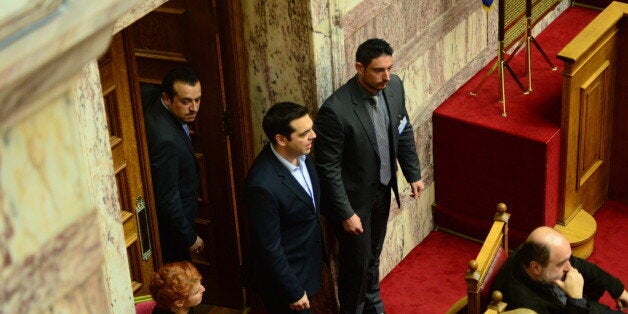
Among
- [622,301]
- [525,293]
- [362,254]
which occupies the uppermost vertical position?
[525,293]

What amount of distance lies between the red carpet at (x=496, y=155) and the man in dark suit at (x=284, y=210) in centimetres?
143

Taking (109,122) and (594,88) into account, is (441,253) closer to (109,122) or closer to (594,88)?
(594,88)

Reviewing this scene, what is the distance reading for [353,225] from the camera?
4551 millimetres

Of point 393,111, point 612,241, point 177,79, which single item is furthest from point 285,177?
point 612,241

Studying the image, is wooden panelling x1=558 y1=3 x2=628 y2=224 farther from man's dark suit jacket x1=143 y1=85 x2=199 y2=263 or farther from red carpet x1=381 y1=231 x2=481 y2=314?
man's dark suit jacket x1=143 y1=85 x2=199 y2=263

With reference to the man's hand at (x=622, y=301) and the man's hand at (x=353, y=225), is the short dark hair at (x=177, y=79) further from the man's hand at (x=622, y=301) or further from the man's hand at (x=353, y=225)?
the man's hand at (x=622, y=301)

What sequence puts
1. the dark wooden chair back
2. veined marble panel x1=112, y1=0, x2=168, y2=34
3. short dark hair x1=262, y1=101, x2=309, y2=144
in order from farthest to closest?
1. short dark hair x1=262, y1=101, x2=309, y2=144
2. the dark wooden chair back
3. veined marble panel x1=112, y1=0, x2=168, y2=34

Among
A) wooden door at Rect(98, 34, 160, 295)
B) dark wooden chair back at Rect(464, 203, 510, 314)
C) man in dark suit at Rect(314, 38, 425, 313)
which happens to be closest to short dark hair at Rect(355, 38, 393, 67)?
man in dark suit at Rect(314, 38, 425, 313)

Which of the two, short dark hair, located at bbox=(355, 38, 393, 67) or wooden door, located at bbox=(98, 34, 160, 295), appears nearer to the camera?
wooden door, located at bbox=(98, 34, 160, 295)

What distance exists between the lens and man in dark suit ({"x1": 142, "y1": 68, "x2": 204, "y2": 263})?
13.7ft

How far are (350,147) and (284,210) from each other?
1.66 feet

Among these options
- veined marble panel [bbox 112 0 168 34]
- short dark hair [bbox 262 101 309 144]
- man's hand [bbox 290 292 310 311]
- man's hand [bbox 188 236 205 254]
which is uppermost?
veined marble panel [bbox 112 0 168 34]

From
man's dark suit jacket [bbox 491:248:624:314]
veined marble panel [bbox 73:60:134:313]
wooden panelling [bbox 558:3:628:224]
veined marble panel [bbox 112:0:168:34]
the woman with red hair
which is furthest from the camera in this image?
wooden panelling [bbox 558:3:628:224]

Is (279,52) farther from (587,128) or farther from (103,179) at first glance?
(587,128)
